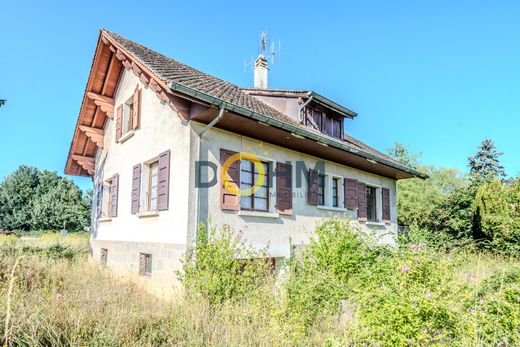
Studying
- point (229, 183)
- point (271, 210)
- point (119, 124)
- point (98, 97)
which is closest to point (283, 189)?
point (271, 210)

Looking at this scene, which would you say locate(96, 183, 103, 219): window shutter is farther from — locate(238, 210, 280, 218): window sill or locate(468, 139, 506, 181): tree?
locate(468, 139, 506, 181): tree

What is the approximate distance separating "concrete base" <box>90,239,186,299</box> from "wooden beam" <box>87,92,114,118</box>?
4.92m

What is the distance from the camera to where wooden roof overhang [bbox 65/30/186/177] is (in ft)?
34.2

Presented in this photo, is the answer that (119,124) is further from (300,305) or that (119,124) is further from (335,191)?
(300,305)

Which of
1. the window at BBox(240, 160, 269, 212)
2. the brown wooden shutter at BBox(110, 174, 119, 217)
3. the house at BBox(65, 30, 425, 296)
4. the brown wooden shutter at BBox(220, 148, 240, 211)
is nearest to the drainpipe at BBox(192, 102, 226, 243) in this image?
the house at BBox(65, 30, 425, 296)

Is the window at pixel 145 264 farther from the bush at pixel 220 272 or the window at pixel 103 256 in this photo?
the window at pixel 103 256

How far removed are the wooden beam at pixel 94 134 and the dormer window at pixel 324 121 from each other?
8342mm

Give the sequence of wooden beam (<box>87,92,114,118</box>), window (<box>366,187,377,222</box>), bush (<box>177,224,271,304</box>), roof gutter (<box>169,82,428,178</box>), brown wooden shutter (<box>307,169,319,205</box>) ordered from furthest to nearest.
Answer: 1. window (<box>366,187,377,222</box>)
2. wooden beam (<box>87,92,114,118</box>)
3. brown wooden shutter (<box>307,169,319,205</box>)
4. roof gutter (<box>169,82,428,178</box>)
5. bush (<box>177,224,271,304</box>)

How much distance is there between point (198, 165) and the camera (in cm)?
825

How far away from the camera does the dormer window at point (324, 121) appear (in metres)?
13.7

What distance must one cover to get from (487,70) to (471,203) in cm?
968

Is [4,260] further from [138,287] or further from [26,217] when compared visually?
[26,217]

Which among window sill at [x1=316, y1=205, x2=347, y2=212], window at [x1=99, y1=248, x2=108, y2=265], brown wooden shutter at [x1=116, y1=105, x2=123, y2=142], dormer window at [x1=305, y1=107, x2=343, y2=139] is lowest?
window at [x1=99, y1=248, x2=108, y2=265]

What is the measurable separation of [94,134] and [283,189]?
8608 mm
